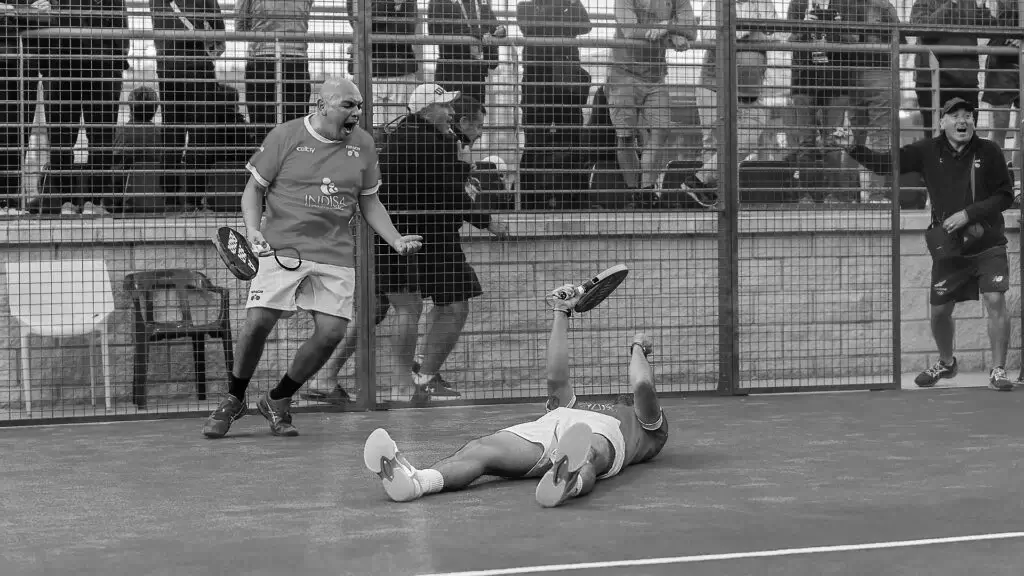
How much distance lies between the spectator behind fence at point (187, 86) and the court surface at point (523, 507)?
203 centimetres

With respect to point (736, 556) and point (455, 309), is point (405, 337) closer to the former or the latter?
point (455, 309)

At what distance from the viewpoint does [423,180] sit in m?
9.34

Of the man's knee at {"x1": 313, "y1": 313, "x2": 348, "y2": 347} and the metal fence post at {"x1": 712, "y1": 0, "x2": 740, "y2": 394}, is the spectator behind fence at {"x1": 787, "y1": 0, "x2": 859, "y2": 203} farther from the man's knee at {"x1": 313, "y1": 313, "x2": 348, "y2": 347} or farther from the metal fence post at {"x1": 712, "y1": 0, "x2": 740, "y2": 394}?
the man's knee at {"x1": 313, "y1": 313, "x2": 348, "y2": 347}

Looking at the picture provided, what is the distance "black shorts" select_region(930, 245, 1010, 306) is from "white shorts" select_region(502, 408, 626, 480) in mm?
5075

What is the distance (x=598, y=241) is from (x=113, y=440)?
4.01 meters

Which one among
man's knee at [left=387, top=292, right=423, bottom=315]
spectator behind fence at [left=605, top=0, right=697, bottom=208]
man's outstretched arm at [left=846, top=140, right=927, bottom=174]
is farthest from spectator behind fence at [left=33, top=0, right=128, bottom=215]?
man's outstretched arm at [left=846, top=140, right=927, bottom=174]

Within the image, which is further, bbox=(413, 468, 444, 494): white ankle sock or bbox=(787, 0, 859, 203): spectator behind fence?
bbox=(787, 0, 859, 203): spectator behind fence

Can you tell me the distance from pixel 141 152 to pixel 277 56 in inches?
47.3

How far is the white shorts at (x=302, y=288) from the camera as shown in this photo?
25.7ft

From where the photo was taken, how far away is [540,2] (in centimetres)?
972

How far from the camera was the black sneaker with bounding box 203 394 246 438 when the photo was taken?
25.4 ft

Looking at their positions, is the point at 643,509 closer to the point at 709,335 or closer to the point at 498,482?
the point at 498,482

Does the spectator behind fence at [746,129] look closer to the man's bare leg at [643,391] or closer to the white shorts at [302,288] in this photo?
the white shorts at [302,288]

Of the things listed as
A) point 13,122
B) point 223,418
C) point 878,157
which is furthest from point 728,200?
point 13,122
